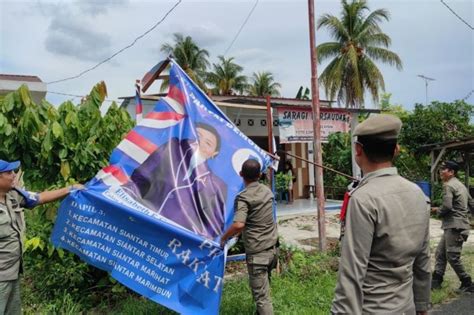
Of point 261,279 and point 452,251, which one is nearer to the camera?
point 261,279

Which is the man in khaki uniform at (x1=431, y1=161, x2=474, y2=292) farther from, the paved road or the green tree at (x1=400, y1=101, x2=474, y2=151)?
the green tree at (x1=400, y1=101, x2=474, y2=151)

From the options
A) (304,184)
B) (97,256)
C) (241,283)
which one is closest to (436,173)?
(304,184)

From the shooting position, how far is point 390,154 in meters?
2.11

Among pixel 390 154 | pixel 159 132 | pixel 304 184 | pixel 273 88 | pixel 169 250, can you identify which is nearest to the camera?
pixel 390 154

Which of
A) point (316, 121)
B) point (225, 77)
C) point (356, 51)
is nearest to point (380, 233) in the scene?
point (316, 121)

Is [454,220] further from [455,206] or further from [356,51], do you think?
[356,51]

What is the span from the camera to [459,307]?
5.24 metres

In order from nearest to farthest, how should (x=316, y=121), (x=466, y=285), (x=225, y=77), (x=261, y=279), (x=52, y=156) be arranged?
1. (x=261, y=279)
2. (x=52, y=156)
3. (x=466, y=285)
4. (x=316, y=121)
5. (x=225, y=77)

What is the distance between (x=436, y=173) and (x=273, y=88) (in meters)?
25.6

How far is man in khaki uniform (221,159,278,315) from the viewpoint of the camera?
4105mm

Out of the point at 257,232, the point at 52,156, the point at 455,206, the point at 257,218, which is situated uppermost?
the point at 52,156

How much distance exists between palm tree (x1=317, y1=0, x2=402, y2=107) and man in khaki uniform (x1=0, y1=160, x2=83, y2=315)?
77.2 feet

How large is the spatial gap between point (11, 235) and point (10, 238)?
2 centimetres

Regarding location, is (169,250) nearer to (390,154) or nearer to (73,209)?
(73,209)
